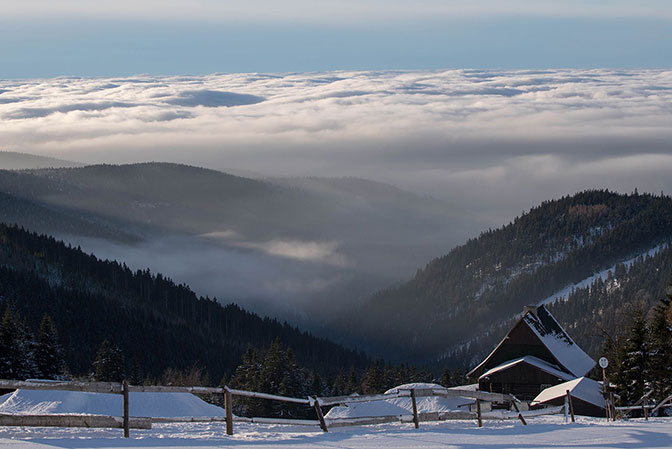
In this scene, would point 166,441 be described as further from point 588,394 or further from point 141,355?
point 141,355

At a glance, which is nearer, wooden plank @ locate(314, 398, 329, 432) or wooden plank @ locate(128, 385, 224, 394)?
wooden plank @ locate(128, 385, 224, 394)

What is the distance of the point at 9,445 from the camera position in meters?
25.7

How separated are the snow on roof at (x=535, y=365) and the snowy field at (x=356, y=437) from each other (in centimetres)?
4523

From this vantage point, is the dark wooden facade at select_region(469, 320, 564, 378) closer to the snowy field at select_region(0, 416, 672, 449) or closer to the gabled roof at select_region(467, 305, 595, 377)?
the gabled roof at select_region(467, 305, 595, 377)

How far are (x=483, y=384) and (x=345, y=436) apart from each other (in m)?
54.2

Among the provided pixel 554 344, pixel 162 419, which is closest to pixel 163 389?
pixel 162 419

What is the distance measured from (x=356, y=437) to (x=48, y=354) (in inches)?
2374

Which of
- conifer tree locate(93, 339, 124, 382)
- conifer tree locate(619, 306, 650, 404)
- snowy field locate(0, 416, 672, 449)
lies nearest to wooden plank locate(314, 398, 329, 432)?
snowy field locate(0, 416, 672, 449)

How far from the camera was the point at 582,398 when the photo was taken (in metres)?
66.2

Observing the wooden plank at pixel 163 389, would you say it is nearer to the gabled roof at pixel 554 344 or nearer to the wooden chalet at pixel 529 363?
the wooden chalet at pixel 529 363

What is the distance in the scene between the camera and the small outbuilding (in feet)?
217

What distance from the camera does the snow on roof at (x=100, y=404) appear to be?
42344 millimetres

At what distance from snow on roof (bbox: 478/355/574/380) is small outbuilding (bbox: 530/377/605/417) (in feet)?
33.6

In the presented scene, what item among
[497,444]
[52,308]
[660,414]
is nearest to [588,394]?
[660,414]
